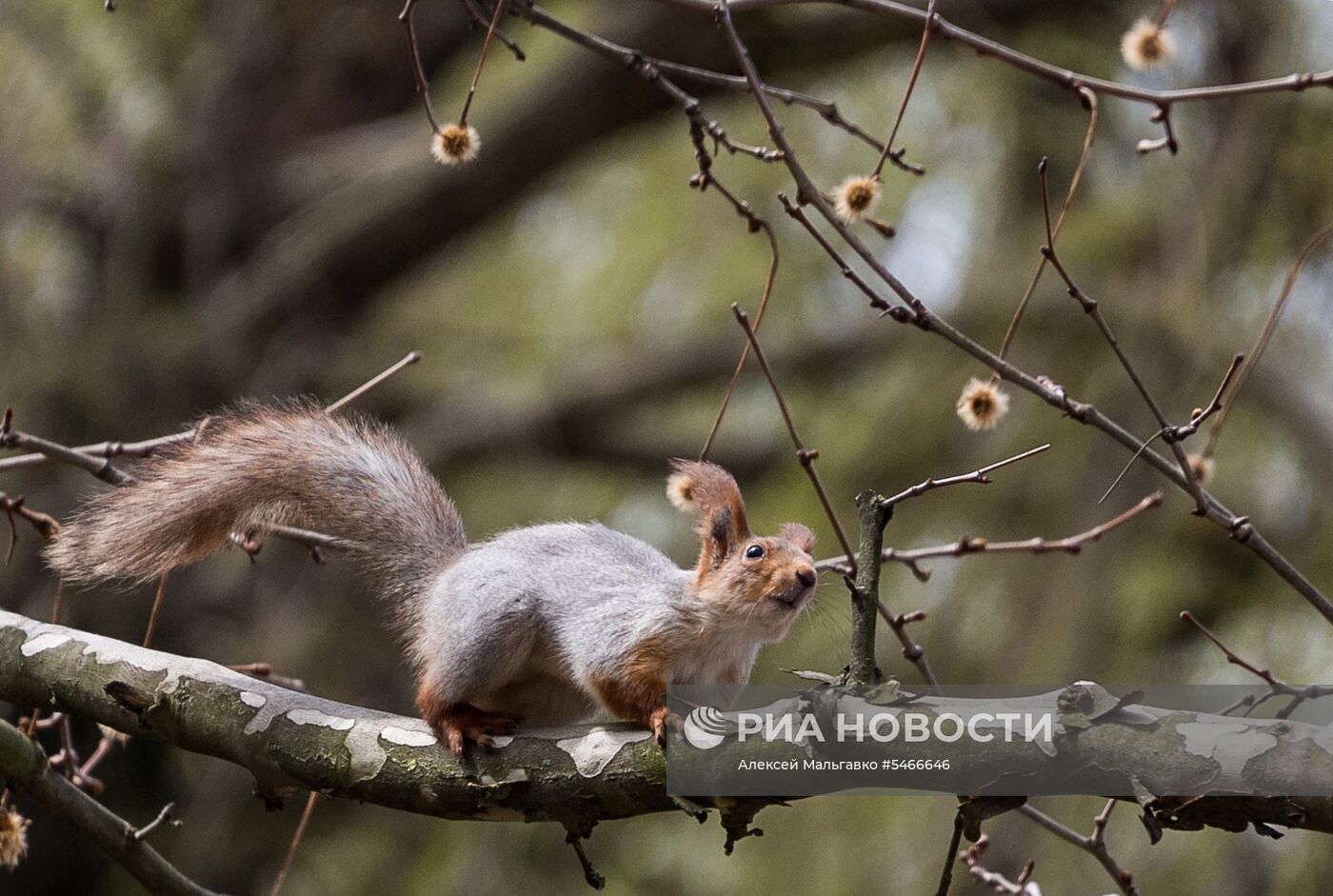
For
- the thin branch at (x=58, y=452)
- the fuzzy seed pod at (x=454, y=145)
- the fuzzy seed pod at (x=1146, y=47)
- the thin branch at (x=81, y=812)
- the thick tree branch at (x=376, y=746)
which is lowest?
the thin branch at (x=81, y=812)

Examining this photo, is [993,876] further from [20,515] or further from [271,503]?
[20,515]

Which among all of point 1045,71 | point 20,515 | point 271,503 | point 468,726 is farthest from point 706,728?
point 20,515

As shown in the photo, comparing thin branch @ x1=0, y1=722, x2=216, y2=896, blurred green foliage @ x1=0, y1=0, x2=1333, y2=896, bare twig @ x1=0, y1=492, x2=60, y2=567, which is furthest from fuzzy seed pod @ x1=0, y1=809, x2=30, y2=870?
blurred green foliage @ x1=0, y1=0, x2=1333, y2=896

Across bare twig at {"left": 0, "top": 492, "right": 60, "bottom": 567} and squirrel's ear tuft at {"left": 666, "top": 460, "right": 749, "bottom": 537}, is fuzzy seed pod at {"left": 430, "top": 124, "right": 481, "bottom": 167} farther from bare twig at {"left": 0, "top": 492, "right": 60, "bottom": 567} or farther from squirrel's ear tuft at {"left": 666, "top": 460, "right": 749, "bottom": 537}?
bare twig at {"left": 0, "top": 492, "right": 60, "bottom": 567}

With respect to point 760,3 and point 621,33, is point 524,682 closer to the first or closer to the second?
point 760,3

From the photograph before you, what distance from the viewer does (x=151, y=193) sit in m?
5.64

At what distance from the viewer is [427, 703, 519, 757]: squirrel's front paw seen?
193cm

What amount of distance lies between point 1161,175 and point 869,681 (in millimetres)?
3323

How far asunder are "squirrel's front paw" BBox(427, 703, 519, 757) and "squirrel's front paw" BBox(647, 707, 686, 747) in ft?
0.67

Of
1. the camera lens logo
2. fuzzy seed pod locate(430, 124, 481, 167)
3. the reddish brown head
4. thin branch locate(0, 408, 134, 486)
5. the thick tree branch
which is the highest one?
fuzzy seed pod locate(430, 124, 481, 167)

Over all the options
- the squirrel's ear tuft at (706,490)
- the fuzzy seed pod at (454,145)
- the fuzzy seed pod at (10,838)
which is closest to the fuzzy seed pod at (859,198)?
the squirrel's ear tuft at (706,490)

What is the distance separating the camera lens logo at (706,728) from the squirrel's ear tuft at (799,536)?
1.38 ft

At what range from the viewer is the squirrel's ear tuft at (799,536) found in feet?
7.03

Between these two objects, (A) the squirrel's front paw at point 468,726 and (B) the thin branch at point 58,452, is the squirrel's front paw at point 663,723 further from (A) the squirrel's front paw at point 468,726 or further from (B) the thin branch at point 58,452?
(B) the thin branch at point 58,452
